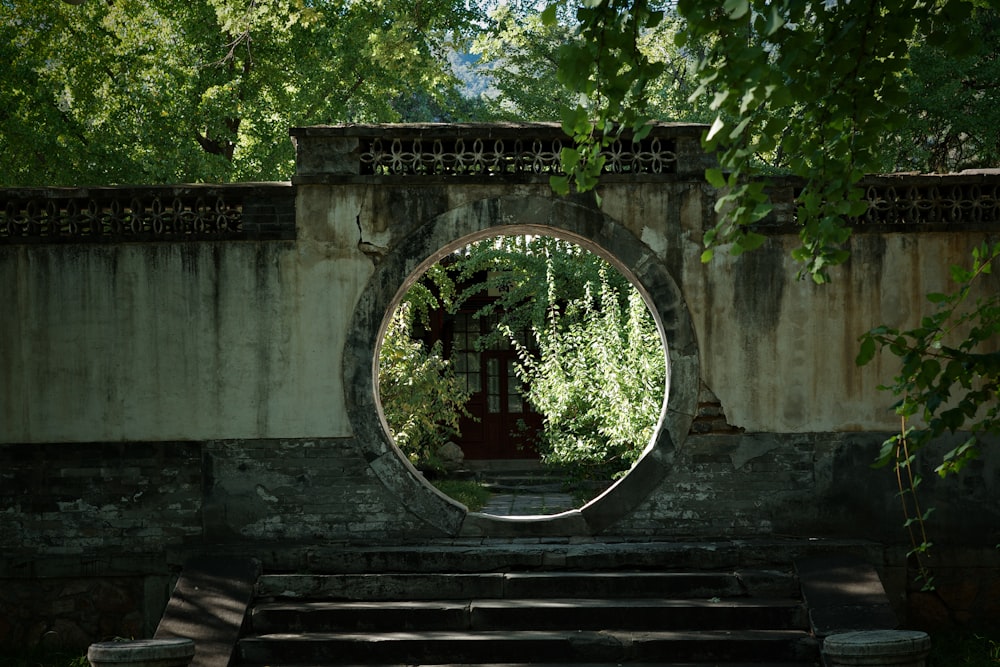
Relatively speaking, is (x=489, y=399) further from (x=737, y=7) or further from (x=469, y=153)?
(x=737, y=7)

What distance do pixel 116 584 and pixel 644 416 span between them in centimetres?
488

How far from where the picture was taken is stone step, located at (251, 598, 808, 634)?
6.60 meters

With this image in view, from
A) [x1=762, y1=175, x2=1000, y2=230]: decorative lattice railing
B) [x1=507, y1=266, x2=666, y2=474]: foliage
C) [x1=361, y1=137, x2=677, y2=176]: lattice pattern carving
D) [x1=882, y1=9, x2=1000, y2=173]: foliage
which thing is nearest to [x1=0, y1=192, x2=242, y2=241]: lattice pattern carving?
[x1=361, y1=137, x2=677, y2=176]: lattice pattern carving

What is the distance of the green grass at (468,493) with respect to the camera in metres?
12.0

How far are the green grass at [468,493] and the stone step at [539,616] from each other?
4.77m

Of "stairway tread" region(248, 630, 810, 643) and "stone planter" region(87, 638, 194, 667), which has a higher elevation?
"stone planter" region(87, 638, 194, 667)

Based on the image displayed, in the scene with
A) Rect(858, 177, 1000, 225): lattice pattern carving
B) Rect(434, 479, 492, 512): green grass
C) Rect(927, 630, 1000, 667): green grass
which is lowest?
Rect(927, 630, 1000, 667): green grass

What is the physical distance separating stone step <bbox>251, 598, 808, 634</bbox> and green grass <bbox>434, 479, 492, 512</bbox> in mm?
4772

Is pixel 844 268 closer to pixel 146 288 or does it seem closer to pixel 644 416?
pixel 644 416

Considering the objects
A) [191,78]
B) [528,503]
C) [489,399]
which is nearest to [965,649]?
[528,503]

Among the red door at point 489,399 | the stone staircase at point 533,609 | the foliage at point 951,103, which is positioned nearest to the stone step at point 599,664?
→ the stone staircase at point 533,609

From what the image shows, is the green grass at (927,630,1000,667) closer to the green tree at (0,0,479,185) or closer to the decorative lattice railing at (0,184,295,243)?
the decorative lattice railing at (0,184,295,243)

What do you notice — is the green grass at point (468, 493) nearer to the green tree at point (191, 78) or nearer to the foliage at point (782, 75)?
the green tree at point (191, 78)

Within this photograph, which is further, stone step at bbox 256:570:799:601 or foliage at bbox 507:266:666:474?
foliage at bbox 507:266:666:474
